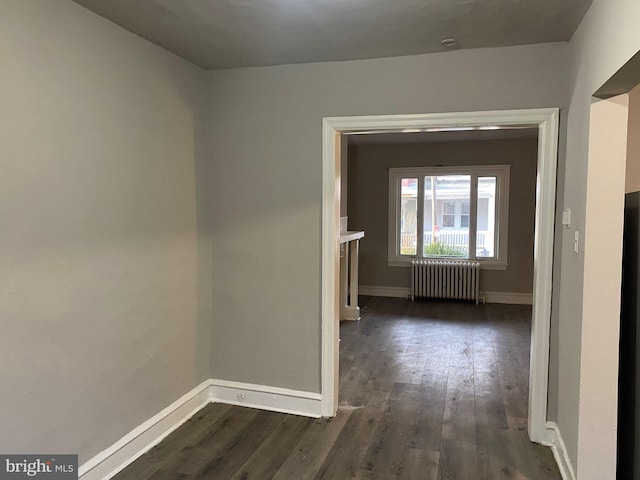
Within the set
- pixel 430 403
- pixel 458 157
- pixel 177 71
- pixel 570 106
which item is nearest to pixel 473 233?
pixel 458 157

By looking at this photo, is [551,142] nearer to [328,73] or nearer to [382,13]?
[382,13]

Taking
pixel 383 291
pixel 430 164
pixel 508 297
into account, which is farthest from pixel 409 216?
pixel 508 297

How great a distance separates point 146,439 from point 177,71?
2.19 metres

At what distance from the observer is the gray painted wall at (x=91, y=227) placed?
1979mm

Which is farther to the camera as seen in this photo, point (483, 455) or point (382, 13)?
point (483, 455)

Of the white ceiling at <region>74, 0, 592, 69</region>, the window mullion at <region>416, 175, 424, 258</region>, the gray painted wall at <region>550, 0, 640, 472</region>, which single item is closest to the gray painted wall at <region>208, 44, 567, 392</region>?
→ the white ceiling at <region>74, 0, 592, 69</region>

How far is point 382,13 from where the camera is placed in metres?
2.29

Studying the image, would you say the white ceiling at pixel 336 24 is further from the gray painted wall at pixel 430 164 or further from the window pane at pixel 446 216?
the window pane at pixel 446 216

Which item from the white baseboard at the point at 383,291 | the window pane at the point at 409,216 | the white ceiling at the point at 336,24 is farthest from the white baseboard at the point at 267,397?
the window pane at the point at 409,216

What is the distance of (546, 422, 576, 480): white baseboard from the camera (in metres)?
2.38

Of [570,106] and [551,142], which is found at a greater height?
[570,106]

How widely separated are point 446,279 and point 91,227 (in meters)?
5.53

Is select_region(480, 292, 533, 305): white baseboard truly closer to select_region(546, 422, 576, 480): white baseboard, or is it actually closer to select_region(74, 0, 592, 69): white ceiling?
select_region(546, 422, 576, 480): white baseboard

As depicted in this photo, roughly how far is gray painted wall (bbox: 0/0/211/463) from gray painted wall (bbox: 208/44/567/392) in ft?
0.74
